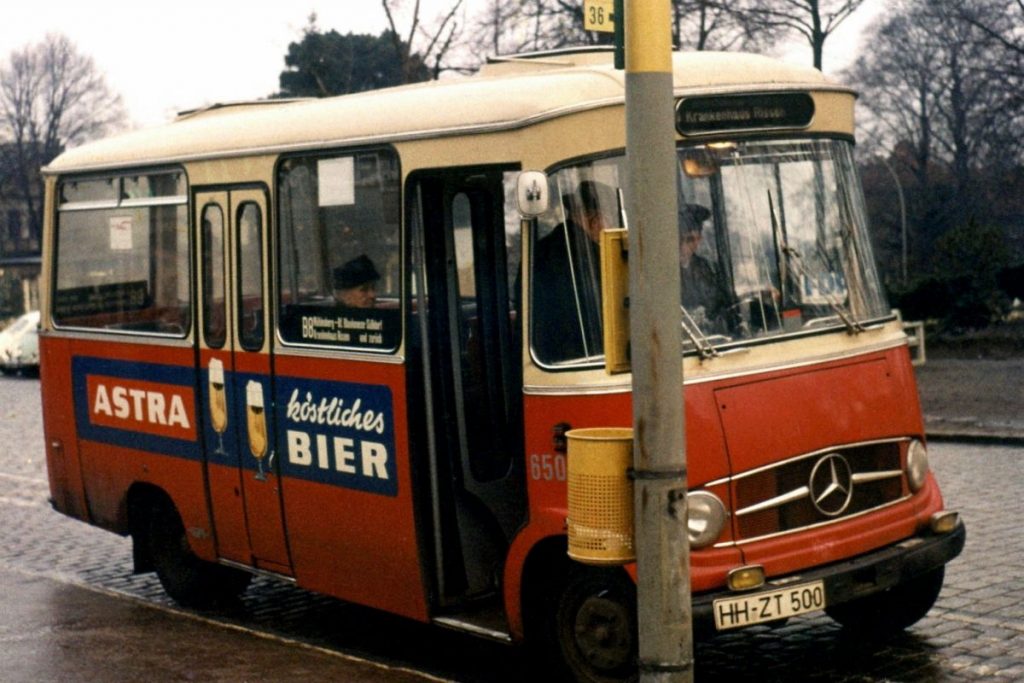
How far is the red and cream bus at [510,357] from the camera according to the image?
7176 millimetres

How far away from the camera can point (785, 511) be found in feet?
23.6

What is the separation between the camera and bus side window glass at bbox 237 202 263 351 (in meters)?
9.20

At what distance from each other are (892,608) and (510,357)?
2.32 meters

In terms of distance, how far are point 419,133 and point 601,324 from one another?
1.51 m

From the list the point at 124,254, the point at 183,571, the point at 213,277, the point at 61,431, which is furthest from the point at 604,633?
the point at 61,431

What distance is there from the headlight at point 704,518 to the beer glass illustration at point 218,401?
3.55 metres

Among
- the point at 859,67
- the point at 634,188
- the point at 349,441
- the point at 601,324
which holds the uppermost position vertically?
the point at 859,67

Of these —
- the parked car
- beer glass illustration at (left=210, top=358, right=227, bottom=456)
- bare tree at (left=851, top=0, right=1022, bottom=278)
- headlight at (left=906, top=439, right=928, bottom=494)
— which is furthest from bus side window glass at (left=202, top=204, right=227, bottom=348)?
bare tree at (left=851, top=0, right=1022, bottom=278)

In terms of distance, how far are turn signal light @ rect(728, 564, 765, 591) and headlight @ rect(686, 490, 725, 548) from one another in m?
0.18

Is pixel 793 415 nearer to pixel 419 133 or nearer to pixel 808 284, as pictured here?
pixel 808 284

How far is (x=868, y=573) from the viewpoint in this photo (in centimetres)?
724

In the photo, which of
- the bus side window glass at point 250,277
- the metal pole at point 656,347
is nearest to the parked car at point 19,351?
the bus side window glass at point 250,277

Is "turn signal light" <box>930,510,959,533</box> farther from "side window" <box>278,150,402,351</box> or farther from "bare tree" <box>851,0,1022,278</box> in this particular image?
"bare tree" <box>851,0,1022,278</box>

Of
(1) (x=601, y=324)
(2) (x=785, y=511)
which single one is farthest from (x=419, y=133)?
(2) (x=785, y=511)
